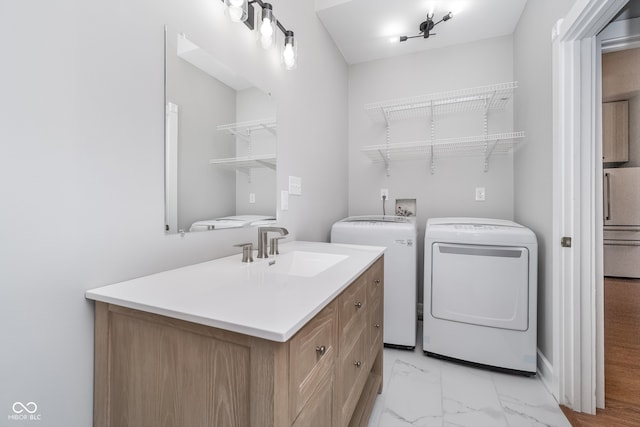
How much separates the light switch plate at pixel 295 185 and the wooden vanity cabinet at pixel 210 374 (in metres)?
0.99

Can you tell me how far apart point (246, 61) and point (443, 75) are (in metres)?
2.00

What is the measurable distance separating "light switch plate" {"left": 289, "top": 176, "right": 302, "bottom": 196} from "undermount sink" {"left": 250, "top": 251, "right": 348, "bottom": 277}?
0.52 meters

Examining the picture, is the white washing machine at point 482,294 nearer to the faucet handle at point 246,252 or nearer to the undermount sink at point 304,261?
the undermount sink at point 304,261

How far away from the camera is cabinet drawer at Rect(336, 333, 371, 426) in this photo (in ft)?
2.96

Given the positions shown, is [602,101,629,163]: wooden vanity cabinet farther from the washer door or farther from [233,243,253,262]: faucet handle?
[233,243,253,262]: faucet handle

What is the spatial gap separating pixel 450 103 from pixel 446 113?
162 millimetres

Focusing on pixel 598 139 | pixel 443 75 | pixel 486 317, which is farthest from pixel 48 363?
pixel 443 75

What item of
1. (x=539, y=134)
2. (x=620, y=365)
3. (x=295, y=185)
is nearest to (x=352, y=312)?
(x=295, y=185)

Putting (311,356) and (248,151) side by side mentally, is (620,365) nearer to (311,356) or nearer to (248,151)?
(311,356)

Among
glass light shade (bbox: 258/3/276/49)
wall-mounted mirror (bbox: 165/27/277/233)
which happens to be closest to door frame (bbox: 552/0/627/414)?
glass light shade (bbox: 258/3/276/49)

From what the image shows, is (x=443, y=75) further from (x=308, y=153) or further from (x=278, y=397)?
(x=278, y=397)

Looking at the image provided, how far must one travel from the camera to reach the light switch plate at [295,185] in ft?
5.72

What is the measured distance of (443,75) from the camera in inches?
99.6

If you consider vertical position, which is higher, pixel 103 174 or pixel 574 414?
pixel 103 174
